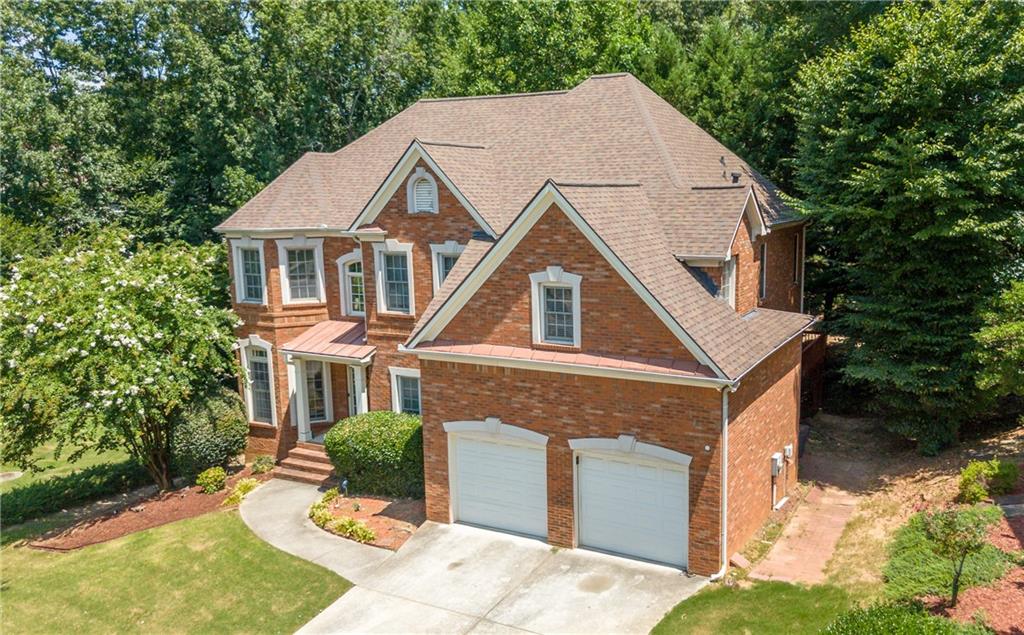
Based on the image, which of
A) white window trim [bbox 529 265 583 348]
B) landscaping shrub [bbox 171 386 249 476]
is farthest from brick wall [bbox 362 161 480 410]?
landscaping shrub [bbox 171 386 249 476]

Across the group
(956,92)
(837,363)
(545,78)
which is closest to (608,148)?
(956,92)

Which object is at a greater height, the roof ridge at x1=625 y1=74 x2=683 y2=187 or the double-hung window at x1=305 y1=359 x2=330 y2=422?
the roof ridge at x1=625 y1=74 x2=683 y2=187

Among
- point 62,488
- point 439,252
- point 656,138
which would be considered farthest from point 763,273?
point 62,488

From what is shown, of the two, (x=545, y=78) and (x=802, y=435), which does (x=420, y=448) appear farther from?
(x=545, y=78)

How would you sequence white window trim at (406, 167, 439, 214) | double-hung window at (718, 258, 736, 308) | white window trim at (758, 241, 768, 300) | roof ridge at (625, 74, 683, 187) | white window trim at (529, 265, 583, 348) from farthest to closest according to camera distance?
white window trim at (758, 241, 768, 300)
white window trim at (406, 167, 439, 214)
roof ridge at (625, 74, 683, 187)
double-hung window at (718, 258, 736, 308)
white window trim at (529, 265, 583, 348)

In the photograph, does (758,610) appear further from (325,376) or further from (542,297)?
(325,376)

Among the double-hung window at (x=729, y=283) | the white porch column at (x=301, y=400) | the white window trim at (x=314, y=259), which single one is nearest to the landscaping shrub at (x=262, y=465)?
the white porch column at (x=301, y=400)

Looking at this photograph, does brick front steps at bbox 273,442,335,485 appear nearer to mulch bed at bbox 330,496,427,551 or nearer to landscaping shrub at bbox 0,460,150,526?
mulch bed at bbox 330,496,427,551
